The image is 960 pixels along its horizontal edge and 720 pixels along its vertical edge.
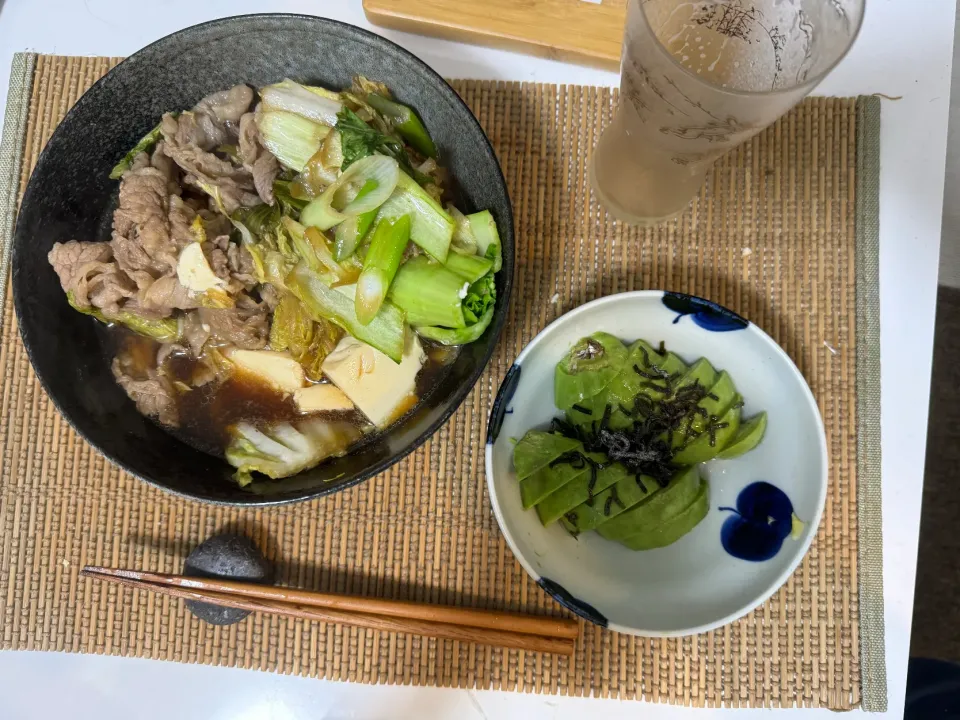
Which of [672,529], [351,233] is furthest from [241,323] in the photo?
[672,529]

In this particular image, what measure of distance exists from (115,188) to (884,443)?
1854 mm

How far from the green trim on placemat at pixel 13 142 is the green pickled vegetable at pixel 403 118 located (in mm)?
966

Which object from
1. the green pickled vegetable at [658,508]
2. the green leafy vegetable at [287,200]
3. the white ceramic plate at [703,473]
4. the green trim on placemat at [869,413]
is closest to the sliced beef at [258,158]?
the green leafy vegetable at [287,200]

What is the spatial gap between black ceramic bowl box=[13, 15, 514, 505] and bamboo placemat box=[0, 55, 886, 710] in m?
0.21

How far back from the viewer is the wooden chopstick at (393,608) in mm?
1329

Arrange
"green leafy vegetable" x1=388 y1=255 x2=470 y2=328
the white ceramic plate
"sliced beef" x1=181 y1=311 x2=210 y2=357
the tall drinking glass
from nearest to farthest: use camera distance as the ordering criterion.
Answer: the tall drinking glass
"green leafy vegetable" x1=388 y1=255 x2=470 y2=328
the white ceramic plate
"sliced beef" x1=181 y1=311 x2=210 y2=357

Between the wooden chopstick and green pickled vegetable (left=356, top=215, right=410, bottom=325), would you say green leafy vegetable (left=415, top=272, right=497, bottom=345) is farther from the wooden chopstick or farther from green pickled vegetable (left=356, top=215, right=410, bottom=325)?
the wooden chopstick

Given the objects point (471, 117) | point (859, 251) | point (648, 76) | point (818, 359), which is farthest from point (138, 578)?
point (859, 251)

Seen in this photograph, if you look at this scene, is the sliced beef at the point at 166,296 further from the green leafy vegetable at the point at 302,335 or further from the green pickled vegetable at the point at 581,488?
the green pickled vegetable at the point at 581,488

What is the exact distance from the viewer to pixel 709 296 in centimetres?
144

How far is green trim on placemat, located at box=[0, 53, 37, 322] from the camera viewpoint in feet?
4.94

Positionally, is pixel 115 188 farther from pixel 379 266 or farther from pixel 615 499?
pixel 615 499

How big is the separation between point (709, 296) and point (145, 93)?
4.31 ft

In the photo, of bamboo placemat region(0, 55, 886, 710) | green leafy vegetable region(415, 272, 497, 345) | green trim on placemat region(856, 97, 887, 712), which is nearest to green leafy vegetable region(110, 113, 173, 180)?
bamboo placemat region(0, 55, 886, 710)
